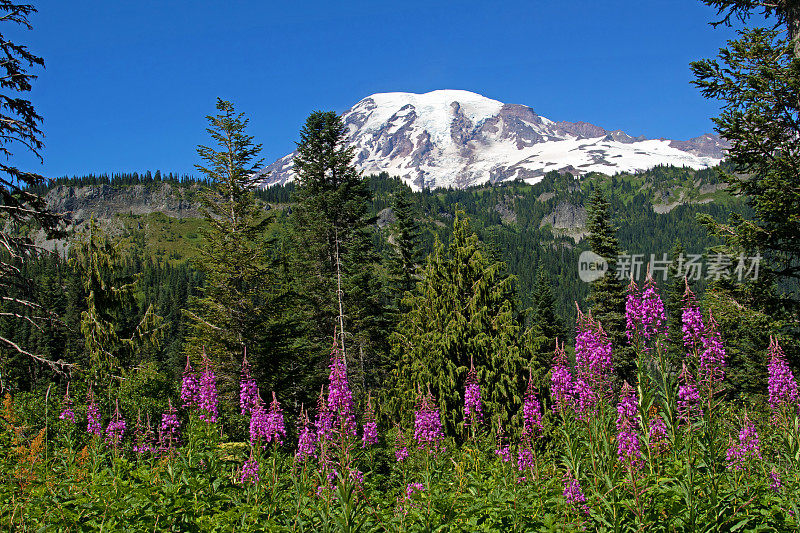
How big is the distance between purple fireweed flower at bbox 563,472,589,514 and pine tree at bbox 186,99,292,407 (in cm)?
1612

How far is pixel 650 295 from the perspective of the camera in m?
4.40

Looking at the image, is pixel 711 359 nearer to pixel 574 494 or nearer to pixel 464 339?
pixel 574 494

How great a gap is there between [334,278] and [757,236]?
56.7 ft

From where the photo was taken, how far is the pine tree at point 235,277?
1978cm

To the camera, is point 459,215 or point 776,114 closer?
point 776,114

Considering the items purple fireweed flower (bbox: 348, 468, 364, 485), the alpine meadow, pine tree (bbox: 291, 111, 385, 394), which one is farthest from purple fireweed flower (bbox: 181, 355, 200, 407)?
pine tree (bbox: 291, 111, 385, 394)

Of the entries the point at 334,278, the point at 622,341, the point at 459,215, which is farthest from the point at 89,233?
the point at 622,341

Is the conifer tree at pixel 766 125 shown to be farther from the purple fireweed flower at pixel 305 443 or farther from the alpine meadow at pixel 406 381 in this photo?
the purple fireweed flower at pixel 305 443

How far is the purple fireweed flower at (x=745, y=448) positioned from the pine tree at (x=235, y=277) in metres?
16.6

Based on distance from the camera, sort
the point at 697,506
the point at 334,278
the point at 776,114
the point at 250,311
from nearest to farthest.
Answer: the point at 697,506, the point at 776,114, the point at 250,311, the point at 334,278

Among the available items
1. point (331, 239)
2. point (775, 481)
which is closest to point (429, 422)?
point (775, 481)

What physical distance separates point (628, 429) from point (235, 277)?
1795cm

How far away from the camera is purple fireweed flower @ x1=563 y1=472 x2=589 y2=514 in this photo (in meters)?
4.14

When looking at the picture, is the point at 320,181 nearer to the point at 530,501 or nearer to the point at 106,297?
the point at 106,297
